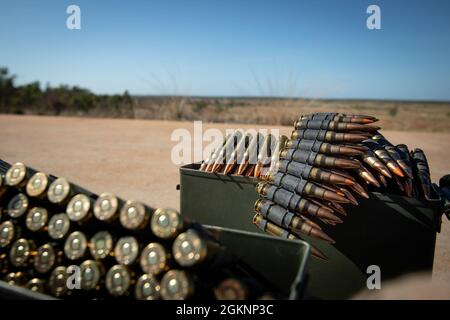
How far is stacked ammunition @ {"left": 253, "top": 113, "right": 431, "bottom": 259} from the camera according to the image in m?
3.39

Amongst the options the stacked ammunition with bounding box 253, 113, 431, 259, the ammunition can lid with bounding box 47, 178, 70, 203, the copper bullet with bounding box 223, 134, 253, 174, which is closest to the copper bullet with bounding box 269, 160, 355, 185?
the stacked ammunition with bounding box 253, 113, 431, 259

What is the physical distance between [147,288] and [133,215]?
1.60ft

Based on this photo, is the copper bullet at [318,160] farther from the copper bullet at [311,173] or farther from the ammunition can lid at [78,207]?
the ammunition can lid at [78,207]

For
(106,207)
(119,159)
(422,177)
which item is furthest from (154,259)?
(119,159)

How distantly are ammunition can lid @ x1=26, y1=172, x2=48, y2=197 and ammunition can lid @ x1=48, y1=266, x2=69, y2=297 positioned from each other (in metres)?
0.63

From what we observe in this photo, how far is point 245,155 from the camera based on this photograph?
4.48 m

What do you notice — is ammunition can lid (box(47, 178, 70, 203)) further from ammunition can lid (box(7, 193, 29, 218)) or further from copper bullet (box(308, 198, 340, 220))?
copper bullet (box(308, 198, 340, 220))

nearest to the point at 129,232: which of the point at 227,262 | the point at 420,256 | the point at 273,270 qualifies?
the point at 227,262

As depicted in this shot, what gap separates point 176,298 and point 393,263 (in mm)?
2276

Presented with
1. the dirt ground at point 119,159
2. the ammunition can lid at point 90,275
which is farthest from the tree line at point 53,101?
the ammunition can lid at point 90,275

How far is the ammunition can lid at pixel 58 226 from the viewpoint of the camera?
2.56 meters

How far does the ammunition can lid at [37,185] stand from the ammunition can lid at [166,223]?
1.04m
